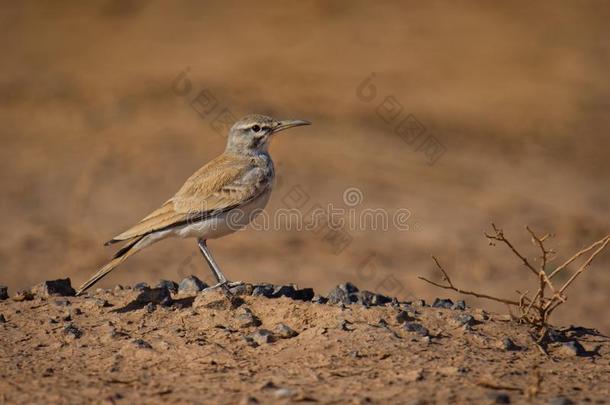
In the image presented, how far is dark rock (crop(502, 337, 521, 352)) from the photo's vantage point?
24.1ft

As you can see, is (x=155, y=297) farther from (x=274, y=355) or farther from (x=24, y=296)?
(x=274, y=355)

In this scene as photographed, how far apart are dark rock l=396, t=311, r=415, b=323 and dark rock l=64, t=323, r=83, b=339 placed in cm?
270

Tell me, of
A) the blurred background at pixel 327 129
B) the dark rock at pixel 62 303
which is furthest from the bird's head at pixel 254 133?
the blurred background at pixel 327 129

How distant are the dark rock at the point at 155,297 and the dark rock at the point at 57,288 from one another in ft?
2.81

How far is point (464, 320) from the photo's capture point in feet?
25.4

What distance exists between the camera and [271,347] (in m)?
7.29

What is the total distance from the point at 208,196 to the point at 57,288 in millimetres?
Answer: 1715

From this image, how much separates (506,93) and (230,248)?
30.0 feet

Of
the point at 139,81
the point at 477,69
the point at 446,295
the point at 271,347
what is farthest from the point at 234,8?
the point at 271,347

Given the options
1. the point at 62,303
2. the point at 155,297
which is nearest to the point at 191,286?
the point at 155,297

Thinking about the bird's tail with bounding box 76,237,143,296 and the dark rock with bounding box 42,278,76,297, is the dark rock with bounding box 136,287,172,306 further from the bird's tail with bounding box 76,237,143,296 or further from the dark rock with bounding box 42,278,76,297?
the dark rock with bounding box 42,278,76,297

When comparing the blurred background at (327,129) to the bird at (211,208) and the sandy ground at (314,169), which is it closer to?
the sandy ground at (314,169)

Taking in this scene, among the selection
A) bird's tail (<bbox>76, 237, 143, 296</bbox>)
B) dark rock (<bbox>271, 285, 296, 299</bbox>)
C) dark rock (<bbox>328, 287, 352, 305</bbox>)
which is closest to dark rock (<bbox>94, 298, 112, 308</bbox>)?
bird's tail (<bbox>76, 237, 143, 296</bbox>)

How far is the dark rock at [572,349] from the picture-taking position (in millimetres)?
7434
